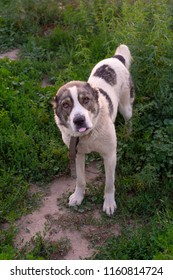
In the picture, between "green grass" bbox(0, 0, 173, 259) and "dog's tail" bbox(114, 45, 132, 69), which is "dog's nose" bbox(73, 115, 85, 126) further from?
"dog's tail" bbox(114, 45, 132, 69)

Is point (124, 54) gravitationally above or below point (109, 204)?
above

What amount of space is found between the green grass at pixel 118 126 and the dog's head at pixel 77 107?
101 cm

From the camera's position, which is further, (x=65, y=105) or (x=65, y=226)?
(x=65, y=226)

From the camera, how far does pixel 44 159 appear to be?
491 centimetres

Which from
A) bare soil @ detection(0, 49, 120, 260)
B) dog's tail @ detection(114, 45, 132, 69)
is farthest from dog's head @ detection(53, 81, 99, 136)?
dog's tail @ detection(114, 45, 132, 69)

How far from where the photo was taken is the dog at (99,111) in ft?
11.9

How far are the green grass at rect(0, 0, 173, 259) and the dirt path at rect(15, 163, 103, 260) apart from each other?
0.39 ft

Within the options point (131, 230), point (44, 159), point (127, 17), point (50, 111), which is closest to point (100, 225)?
point (131, 230)

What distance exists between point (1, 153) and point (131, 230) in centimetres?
192

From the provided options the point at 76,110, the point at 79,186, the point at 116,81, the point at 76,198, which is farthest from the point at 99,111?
the point at 76,198

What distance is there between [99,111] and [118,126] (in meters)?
1.27

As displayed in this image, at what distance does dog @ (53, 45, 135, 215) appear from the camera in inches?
142

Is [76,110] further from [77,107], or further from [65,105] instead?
[65,105]

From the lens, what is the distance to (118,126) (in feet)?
16.9
